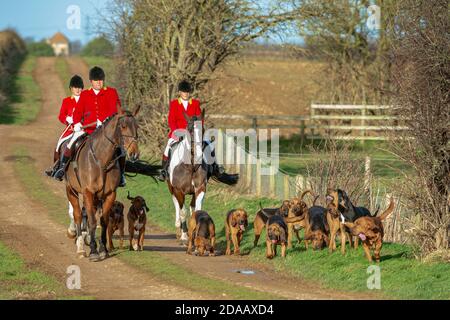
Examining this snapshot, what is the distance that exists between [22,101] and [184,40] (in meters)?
20.6

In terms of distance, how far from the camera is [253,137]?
32219 mm

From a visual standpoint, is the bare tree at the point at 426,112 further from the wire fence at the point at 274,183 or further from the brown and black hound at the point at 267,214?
the brown and black hound at the point at 267,214

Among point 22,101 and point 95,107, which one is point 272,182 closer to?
point 95,107

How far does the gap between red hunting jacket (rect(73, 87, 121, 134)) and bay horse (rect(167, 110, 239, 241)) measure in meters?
1.32

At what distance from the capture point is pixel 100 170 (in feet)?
47.8

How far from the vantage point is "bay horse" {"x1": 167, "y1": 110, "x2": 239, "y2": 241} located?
15875 mm

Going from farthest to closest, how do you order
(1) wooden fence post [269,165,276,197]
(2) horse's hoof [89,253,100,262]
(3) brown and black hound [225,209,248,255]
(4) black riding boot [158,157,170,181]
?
(1) wooden fence post [269,165,276,197] → (4) black riding boot [158,157,170,181] → (3) brown and black hound [225,209,248,255] → (2) horse's hoof [89,253,100,262]

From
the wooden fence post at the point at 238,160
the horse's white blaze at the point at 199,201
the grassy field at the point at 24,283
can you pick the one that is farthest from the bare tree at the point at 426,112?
the wooden fence post at the point at 238,160

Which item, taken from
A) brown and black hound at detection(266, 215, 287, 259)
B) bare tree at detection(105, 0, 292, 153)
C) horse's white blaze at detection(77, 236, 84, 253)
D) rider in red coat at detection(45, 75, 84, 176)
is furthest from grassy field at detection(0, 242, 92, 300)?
bare tree at detection(105, 0, 292, 153)

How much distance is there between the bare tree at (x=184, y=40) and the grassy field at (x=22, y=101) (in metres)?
11.0

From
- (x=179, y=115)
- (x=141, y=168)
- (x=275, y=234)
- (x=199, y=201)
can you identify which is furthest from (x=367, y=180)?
(x=141, y=168)

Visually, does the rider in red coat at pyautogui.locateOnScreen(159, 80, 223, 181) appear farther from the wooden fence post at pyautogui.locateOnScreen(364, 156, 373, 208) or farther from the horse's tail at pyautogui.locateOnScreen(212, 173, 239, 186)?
the wooden fence post at pyautogui.locateOnScreen(364, 156, 373, 208)

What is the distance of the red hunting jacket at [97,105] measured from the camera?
15.5 metres
